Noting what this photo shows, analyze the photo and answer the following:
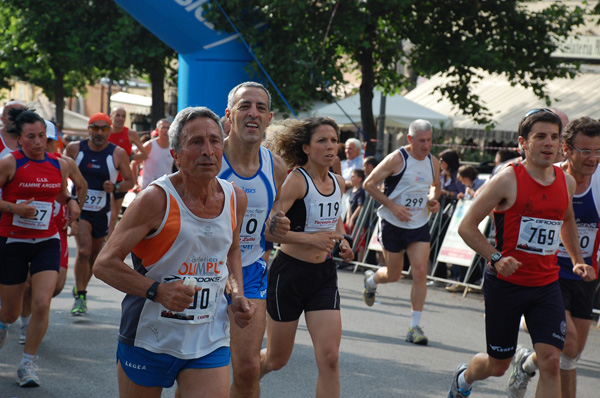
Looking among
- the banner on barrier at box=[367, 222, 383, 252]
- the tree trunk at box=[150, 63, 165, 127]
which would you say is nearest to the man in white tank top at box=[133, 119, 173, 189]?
the banner on barrier at box=[367, 222, 383, 252]

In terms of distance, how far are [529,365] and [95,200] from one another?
542cm

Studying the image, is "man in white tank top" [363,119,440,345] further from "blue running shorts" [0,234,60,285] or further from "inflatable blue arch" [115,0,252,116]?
"inflatable blue arch" [115,0,252,116]

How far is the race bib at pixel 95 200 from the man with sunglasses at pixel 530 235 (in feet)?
17.1

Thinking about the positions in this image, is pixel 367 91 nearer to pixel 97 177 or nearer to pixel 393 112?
pixel 393 112

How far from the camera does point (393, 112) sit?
20.1m

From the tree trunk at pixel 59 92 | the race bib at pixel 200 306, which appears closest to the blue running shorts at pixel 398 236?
the race bib at pixel 200 306

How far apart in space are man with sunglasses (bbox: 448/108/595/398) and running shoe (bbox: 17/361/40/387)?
10.7ft

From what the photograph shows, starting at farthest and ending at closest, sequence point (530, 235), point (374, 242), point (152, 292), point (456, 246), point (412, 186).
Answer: point (374, 242) < point (456, 246) < point (412, 186) < point (530, 235) < point (152, 292)

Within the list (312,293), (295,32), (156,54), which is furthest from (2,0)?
(312,293)

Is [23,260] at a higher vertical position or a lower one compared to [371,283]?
higher

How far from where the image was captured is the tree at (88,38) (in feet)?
62.7

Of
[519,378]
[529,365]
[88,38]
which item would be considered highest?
[88,38]

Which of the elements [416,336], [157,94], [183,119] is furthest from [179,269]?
[157,94]

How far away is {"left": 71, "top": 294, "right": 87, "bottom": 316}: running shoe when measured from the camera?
8.84 metres
